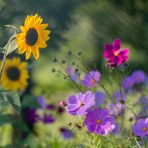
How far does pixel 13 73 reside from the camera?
2650 millimetres

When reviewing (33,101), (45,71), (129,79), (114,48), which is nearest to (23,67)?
(33,101)

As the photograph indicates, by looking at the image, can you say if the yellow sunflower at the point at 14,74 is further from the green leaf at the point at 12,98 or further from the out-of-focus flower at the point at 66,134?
the green leaf at the point at 12,98

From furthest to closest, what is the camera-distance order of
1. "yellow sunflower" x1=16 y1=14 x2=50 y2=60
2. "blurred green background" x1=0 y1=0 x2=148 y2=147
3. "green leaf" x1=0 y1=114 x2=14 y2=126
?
"blurred green background" x1=0 y1=0 x2=148 y2=147 → "green leaf" x1=0 y1=114 x2=14 y2=126 → "yellow sunflower" x1=16 y1=14 x2=50 y2=60

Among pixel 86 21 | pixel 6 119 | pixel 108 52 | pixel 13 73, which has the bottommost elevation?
pixel 6 119

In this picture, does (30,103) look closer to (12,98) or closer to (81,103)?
(12,98)

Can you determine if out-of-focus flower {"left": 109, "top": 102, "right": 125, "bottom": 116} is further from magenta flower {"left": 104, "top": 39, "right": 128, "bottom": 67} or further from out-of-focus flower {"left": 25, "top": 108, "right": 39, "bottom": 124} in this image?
out-of-focus flower {"left": 25, "top": 108, "right": 39, "bottom": 124}

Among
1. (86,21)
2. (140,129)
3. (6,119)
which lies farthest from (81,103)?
(86,21)

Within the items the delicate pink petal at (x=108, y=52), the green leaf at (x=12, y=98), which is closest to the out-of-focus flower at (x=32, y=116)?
the green leaf at (x=12, y=98)

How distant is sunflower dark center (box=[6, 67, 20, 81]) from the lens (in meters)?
2.63

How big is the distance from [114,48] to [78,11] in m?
1.16

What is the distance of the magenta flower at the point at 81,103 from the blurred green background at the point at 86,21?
1.25 ft

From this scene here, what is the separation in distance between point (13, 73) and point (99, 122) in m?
0.99

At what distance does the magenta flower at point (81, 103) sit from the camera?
5.59ft

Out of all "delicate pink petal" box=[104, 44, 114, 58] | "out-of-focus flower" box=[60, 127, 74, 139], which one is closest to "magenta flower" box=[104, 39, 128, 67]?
"delicate pink petal" box=[104, 44, 114, 58]
